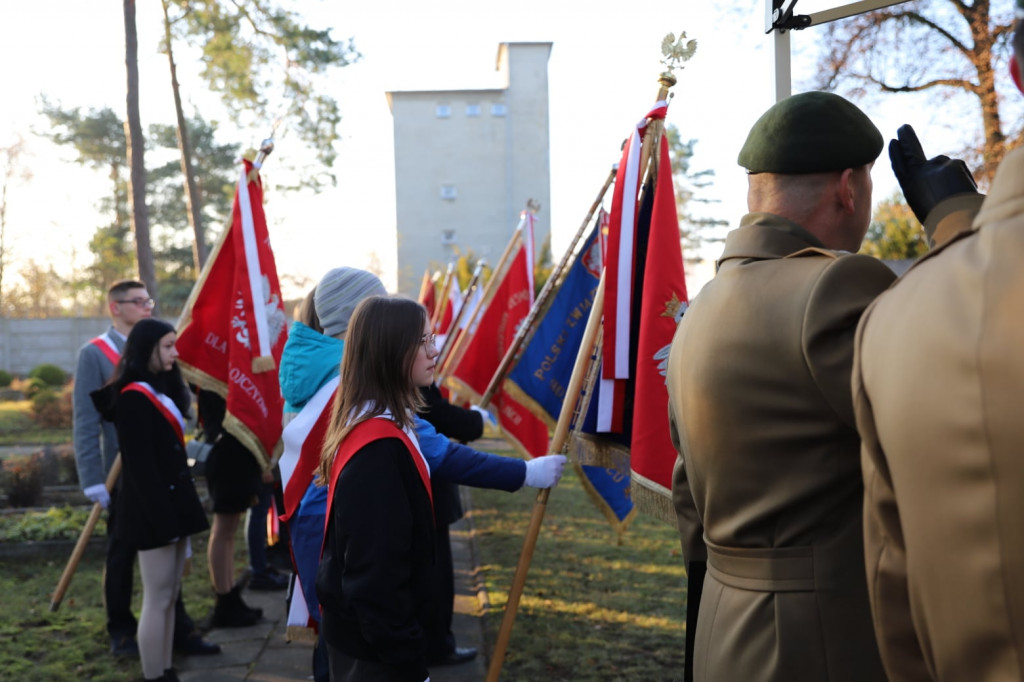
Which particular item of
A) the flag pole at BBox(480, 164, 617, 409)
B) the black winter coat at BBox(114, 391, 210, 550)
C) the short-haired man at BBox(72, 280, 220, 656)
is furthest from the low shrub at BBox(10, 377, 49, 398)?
the flag pole at BBox(480, 164, 617, 409)

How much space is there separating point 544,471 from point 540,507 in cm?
25

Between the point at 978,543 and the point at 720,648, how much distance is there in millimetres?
959

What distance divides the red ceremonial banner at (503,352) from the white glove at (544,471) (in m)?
1.95

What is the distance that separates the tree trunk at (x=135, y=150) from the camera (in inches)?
484

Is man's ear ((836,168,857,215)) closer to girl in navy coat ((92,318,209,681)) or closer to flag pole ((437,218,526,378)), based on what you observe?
girl in navy coat ((92,318,209,681))

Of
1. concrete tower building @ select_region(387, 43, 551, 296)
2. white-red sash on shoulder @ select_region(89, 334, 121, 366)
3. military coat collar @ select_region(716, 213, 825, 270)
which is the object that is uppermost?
concrete tower building @ select_region(387, 43, 551, 296)

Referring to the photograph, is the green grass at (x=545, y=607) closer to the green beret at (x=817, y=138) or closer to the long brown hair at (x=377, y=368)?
the long brown hair at (x=377, y=368)

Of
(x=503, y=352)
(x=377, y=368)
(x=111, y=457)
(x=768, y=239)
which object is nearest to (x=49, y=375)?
(x=111, y=457)

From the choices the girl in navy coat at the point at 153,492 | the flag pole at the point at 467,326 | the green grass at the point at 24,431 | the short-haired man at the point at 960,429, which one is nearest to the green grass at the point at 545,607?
the girl in navy coat at the point at 153,492

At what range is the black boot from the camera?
602cm

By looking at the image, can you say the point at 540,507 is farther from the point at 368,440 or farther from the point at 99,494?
the point at 99,494

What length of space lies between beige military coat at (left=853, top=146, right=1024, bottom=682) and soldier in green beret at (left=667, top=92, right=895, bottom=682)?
0.46 meters

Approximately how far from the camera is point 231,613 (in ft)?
19.8

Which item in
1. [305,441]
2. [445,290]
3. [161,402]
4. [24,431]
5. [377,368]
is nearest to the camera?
[377,368]
